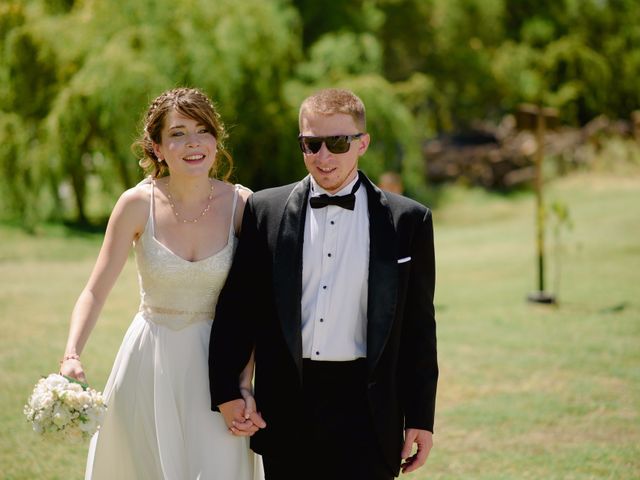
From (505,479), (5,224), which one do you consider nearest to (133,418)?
(505,479)

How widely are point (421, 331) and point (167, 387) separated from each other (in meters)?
1.02

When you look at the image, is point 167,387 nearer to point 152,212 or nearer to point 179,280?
point 179,280

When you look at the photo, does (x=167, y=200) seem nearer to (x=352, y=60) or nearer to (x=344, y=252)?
(x=344, y=252)

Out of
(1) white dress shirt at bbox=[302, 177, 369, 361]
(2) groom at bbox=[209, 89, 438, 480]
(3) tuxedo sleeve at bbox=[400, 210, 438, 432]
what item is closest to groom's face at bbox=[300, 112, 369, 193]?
(2) groom at bbox=[209, 89, 438, 480]

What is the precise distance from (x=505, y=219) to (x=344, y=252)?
1932 centimetres

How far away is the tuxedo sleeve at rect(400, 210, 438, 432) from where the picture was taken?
294 centimetres

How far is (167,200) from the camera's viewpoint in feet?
10.9

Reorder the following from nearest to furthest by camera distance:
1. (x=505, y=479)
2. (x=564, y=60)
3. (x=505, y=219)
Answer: (x=505, y=479) → (x=505, y=219) → (x=564, y=60)

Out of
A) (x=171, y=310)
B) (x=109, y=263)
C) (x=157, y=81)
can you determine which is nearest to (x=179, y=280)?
(x=171, y=310)

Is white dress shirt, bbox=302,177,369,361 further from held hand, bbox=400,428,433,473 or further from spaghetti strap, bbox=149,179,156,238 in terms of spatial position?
spaghetti strap, bbox=149,179,156,238

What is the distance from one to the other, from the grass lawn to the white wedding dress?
1.97m

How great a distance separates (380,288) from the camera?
286cm

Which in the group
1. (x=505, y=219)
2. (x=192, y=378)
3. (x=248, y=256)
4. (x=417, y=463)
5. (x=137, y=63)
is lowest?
(x=505, y=219)

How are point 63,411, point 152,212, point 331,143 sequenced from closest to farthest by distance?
1. point 63,411
2. point 331,143
3. point 152,212
